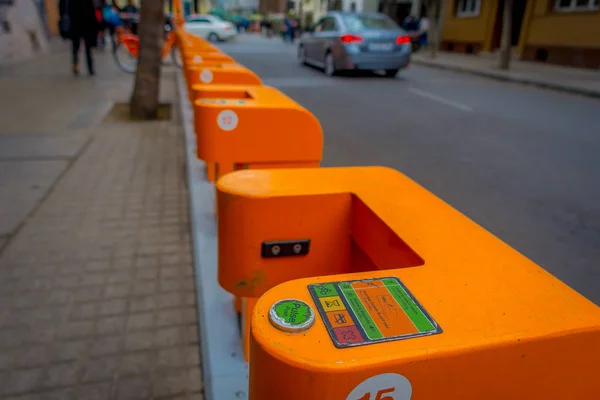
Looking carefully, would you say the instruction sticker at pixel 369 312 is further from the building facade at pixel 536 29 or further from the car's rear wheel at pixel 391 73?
the building facade at pixel 536 29

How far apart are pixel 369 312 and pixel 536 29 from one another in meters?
19.1

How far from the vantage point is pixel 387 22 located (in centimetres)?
1296

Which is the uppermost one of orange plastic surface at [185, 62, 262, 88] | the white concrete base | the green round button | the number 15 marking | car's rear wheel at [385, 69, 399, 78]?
orange plastic surface at [185, 62, 262, 88]

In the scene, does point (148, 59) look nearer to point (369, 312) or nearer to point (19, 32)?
point (369, 312)

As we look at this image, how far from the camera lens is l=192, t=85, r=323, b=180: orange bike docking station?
291 cm

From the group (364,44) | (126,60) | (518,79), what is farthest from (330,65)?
(126,60)

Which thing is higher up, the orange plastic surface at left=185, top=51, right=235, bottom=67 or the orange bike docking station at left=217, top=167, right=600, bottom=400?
the orange plastic surface at left=185, top=51, right=235, bottom=67

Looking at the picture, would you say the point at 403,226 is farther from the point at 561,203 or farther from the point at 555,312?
the point at 561,203

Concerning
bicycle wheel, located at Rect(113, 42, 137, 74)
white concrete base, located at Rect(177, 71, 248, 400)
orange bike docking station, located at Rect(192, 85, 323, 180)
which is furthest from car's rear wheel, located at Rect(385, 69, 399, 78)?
orange bike docking station, located at Rect(192, 85, 323, 180)

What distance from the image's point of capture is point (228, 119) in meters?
2.93

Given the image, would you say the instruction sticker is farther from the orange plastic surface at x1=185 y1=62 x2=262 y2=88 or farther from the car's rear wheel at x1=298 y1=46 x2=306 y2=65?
the car's rear wheel at x1=298 y1=46 x2=306 y2=65

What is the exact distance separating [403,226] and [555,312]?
0.52 metres

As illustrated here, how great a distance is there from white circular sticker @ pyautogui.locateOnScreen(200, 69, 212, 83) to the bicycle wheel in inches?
392

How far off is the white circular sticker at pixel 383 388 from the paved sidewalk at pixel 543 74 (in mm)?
11451
